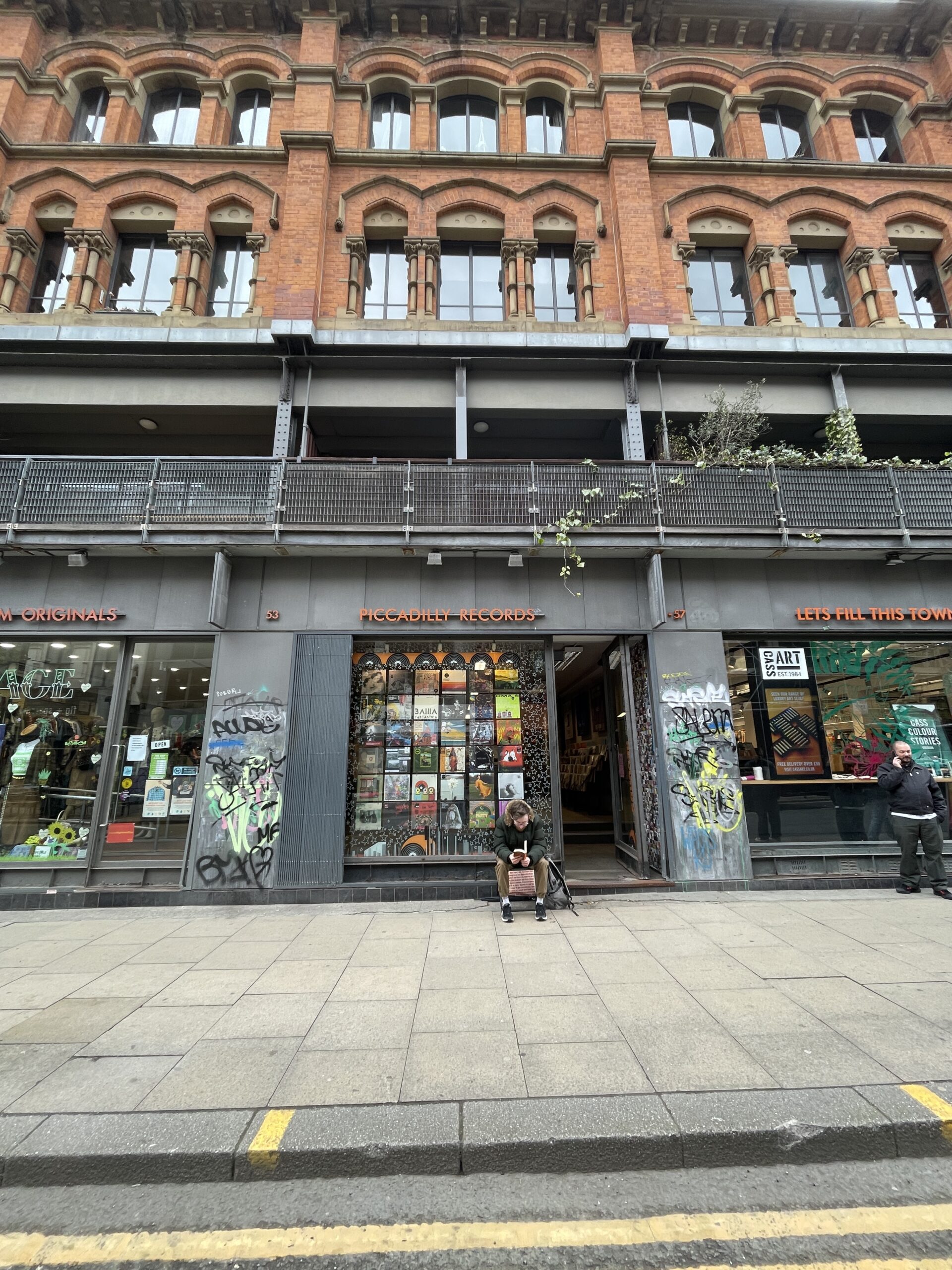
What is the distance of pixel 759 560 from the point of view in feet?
30.5

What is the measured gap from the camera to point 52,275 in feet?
37.6

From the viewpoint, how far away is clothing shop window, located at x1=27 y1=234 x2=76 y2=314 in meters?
11.1

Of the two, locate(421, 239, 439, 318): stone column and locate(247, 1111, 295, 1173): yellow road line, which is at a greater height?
locate(421, 239, 439, 318): stone column

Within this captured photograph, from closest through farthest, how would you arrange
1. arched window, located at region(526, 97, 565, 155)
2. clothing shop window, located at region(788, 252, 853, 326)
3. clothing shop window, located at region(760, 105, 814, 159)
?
1. clothing shop window, located at region(788, 252, 853, 326)
2. arched window, located at region(526, 97, 565, 155)
3. clothing shop window, located at region(760, 105, 814, 159)

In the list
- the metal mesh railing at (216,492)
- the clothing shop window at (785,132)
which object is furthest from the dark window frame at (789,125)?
the metal mesh railing at (216,492)

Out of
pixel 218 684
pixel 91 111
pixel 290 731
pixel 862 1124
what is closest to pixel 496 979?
pixel 862 1124

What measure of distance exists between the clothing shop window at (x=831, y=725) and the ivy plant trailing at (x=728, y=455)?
221 cm

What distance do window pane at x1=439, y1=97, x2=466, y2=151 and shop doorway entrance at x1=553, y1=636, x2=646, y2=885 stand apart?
12419 millimetres

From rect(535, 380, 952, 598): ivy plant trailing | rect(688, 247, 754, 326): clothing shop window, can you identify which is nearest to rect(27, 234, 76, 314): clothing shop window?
rect(535, 380, 952, 598): ivy plant trailing

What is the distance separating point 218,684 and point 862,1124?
8498mm

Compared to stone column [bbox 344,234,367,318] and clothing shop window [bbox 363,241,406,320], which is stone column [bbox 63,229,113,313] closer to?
stone column [bbox 344,234,367,318]

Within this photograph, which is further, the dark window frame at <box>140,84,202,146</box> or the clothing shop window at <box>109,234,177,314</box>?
the dark window frame at <box>140,84,202,146</box>

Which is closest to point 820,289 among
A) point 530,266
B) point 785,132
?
point 785,132

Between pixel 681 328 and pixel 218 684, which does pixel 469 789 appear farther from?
pixel 681 328
